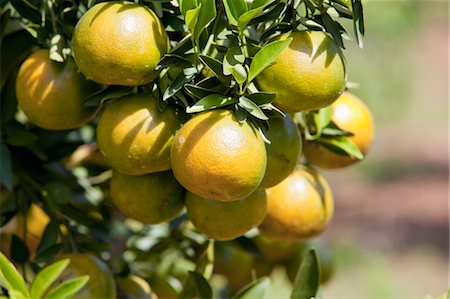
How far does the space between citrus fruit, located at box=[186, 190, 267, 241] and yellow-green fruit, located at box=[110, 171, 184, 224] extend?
0.01 metres

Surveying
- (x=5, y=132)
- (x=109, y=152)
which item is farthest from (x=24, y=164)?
(x=109, y=152)

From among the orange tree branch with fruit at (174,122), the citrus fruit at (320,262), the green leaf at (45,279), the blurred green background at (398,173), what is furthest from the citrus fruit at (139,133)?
the blurred green background at (398,173)

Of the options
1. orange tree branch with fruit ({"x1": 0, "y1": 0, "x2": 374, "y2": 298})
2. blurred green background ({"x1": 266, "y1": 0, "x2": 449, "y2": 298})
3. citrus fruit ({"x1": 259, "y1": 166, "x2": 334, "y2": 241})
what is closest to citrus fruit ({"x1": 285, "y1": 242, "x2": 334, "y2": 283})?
orange tree branch with fruit ({"x1": 0, "y1": 0, "x2": 374, "y2": 298})

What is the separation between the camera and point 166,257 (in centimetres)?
119

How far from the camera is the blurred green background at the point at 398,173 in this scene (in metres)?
3.74

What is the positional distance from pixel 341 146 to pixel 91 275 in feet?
0.95

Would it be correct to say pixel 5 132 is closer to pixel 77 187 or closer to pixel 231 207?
pixel 77 187

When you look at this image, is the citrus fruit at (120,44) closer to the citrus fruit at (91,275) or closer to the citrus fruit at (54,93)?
the citrus fruit at (54,93)

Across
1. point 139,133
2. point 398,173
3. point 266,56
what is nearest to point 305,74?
point 266,56

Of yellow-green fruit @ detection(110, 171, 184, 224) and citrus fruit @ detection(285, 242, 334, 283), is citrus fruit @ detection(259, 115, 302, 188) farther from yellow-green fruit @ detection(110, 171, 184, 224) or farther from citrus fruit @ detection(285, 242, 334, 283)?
citrus fruit @ detection(285, 242, 334, 283)

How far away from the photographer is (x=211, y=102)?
69 cm

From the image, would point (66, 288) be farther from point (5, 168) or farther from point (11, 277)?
point (5, 168)

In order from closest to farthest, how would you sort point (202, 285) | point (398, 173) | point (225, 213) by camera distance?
1. point (225, 213)
2. point (202, 285)
3. point (398, 173)

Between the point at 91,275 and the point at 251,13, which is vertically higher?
the point at 251,13
